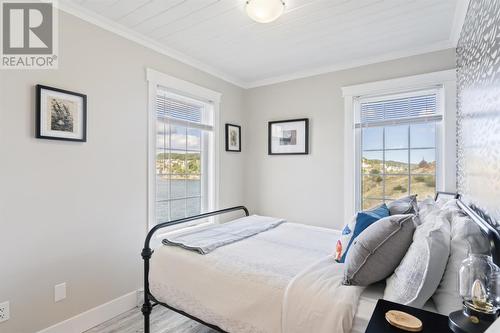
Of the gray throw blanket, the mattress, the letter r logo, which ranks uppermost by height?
the letter r logo

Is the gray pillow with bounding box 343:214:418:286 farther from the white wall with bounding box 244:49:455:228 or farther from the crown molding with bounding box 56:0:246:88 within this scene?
the crown molding with bounding box 56:0:246:88

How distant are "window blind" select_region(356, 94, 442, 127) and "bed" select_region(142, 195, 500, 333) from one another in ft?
4.95

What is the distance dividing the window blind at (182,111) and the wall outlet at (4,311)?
1.88 metres

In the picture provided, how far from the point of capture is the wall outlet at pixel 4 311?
1763 millimetres

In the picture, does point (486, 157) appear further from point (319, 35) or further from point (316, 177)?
point (316, 177)

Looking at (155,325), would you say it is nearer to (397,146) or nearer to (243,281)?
(243,281)

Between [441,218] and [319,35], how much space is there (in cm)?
190

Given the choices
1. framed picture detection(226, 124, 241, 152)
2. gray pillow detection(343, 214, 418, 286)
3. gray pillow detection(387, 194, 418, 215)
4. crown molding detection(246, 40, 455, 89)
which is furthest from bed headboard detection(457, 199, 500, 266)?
framed picture detection(226, 124, 241, 152)

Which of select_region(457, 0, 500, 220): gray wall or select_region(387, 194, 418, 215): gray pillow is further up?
select_region(457, 0, 500, 220): gray wall

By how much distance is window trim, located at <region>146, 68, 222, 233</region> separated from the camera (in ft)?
8.81

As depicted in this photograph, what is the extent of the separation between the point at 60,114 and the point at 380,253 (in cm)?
233

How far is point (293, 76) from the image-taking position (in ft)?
11.6

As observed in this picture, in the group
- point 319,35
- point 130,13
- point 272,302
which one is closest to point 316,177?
point 319,35

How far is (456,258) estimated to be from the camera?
112 cm
